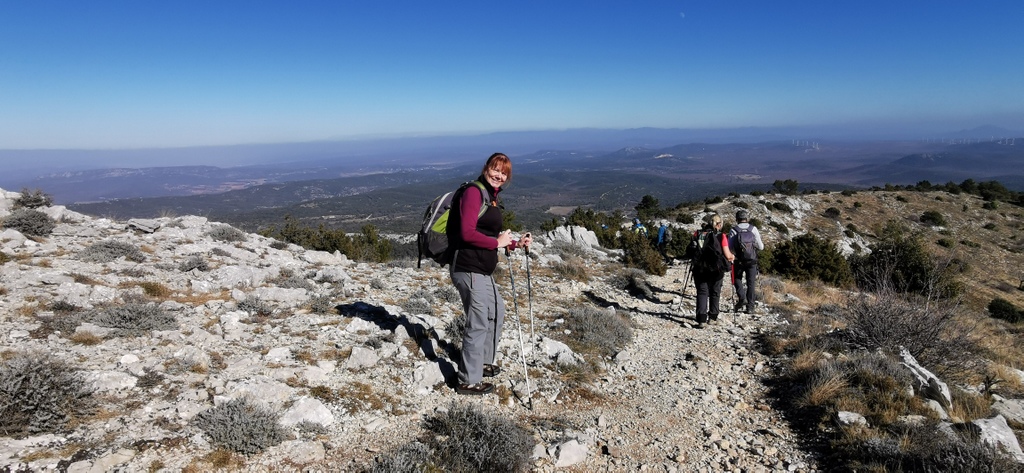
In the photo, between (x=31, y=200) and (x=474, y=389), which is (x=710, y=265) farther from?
(x=31, y=200)

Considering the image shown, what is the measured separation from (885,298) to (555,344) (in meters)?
4.94

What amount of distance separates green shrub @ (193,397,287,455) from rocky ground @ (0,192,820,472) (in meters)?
0.07

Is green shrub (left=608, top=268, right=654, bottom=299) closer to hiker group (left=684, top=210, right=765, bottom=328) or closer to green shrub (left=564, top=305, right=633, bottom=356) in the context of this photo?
hiker group (left=684, top=210, right=765, bottom=328)

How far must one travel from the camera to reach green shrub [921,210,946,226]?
3266 centimetres

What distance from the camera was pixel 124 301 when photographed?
626cm

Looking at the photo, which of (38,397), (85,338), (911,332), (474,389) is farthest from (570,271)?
(38,397)

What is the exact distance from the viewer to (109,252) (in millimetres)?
8266

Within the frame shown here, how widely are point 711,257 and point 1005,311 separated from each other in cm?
1815

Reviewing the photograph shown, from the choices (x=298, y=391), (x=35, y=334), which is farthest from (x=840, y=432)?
(x=35, y=334)

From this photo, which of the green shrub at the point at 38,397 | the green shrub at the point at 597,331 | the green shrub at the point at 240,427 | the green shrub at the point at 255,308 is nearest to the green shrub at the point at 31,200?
the green shrub at the point at 255,308

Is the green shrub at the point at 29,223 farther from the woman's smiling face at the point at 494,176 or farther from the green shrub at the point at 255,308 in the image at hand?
the woman's smiling face at the point at 494,176

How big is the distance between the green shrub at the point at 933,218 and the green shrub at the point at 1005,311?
18.6m

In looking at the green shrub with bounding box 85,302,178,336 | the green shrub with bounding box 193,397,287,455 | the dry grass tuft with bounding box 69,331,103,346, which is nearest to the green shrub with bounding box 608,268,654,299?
the green shrub with bounding box 193,397,287,455

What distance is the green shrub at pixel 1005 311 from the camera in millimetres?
16656
